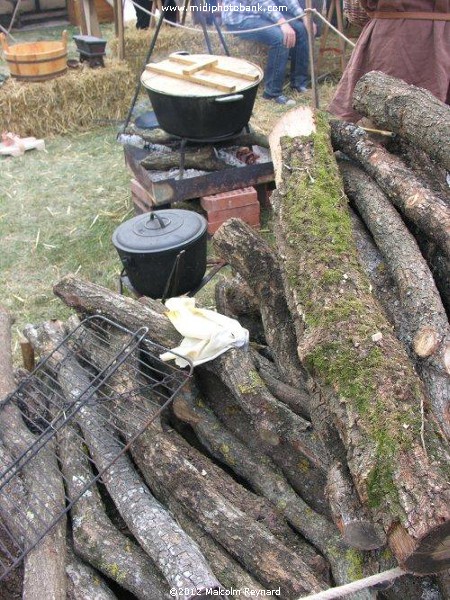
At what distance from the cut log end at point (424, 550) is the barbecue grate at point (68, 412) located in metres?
0.99

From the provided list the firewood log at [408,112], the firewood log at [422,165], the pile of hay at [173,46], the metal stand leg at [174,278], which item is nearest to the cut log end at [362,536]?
the firewood log at [422,165]

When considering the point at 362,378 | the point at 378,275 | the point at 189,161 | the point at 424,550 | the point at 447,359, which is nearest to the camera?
the point at 424,550

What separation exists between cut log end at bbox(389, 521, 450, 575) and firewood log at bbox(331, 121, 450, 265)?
133 centimetres

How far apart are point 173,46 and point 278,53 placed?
193 cm

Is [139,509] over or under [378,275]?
under

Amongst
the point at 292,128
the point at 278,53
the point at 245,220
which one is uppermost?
the point at 292,128

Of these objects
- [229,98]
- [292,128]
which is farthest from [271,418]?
[229,98]

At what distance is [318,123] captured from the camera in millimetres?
3498

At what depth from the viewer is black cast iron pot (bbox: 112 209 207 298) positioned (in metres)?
3.68

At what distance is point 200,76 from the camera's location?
509cm

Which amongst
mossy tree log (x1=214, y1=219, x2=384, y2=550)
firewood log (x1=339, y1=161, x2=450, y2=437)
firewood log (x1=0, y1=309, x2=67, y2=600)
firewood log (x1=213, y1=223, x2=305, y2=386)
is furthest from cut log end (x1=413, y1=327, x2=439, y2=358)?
firewood log (x1=0, y1=309, x2=67, y2=600)

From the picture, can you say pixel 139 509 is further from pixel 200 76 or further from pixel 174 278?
pixel 200 76

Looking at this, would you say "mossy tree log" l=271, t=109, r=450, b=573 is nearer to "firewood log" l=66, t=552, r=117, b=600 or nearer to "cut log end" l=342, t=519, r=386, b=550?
"cut log end" l=342, t=519, r=386, b=550

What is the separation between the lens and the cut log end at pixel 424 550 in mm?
1734
